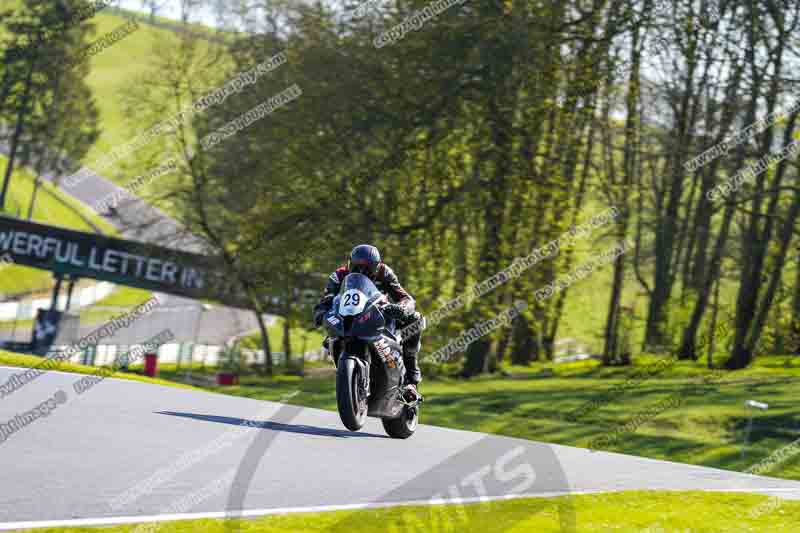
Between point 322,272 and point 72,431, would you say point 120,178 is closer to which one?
point 322,272

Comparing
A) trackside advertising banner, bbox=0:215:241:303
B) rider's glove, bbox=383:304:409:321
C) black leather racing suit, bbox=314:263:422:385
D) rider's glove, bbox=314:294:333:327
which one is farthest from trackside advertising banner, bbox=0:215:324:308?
rider's glove, bbox=383:304:409:321

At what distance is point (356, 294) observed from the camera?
10.7m

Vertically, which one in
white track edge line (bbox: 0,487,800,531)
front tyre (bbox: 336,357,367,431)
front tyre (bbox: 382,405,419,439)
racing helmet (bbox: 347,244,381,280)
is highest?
racing helmet (bbox: 347,244,381,280)

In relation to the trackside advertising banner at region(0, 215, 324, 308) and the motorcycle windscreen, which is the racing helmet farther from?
the trackside advertising banner at region(0, 215, 324, 308)

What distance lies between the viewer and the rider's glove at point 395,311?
10991 millimetres

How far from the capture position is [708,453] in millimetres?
18219

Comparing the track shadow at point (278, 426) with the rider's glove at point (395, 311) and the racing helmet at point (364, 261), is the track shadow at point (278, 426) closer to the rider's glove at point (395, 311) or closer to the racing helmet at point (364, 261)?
the rider's glove at point (395, 311)

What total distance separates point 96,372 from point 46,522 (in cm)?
1347

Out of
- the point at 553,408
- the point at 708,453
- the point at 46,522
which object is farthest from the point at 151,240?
the point at 46,522

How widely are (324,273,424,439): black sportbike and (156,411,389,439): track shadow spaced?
804 millimetres

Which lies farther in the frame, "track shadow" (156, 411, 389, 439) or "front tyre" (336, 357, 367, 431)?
"track shadow" (156, 411, 389, 439)

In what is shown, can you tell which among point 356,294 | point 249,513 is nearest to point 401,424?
point 356,294

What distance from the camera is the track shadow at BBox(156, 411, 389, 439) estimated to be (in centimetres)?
1162

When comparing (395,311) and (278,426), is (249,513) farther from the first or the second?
(278,426)
